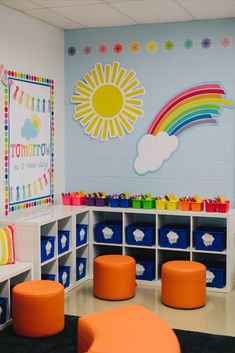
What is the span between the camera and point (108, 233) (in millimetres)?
5859

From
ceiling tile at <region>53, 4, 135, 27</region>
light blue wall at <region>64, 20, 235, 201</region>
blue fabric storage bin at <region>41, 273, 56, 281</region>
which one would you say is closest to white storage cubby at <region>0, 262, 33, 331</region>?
blue fabric storage bin at <region>41, 273, 56, 281</region>

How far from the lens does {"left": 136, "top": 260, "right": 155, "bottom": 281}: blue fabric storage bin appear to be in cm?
575

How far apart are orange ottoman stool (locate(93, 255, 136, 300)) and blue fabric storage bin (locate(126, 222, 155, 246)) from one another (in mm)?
501

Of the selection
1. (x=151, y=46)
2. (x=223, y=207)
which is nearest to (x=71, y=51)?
(x=151, y=46)

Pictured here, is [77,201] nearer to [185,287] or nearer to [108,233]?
[108,233]

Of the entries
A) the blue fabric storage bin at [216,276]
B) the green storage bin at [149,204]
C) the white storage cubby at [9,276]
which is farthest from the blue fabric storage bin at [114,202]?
the white storage cubby at [9,276]

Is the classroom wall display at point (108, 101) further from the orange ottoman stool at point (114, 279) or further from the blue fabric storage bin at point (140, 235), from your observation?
the orange ottoman stool at point (114, 279)

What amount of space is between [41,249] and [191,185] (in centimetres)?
179

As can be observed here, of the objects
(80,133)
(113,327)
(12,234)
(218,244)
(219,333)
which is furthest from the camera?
(80,133)

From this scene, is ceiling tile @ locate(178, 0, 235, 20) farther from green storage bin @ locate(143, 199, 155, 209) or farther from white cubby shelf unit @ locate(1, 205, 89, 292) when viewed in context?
white cubby shelf unit @ locate(1, 205, 89, 292)

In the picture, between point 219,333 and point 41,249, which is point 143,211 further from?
point 219,333

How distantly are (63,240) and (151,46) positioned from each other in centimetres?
224

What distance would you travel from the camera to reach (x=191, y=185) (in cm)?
586

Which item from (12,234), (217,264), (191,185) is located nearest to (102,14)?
(191,185)
